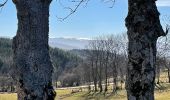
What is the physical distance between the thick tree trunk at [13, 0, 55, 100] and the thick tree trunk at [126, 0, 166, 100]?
191 cm

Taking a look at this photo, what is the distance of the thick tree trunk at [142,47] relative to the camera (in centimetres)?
849

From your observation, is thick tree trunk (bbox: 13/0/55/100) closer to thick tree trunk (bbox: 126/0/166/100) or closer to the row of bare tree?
thick tree trunk (bbox: 126/0/166/100)

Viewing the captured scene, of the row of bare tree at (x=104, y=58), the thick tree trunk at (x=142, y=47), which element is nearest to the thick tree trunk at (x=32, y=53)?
the thick tree trunk at (x=142, y=47)

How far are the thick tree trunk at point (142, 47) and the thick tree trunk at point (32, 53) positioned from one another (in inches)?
75.4

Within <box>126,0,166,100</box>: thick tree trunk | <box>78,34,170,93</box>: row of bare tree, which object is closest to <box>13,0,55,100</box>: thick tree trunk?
<box>126,0,166,100</box>: thick tree trunk

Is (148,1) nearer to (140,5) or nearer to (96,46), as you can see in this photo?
(140,5)

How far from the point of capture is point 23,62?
7.42 metres

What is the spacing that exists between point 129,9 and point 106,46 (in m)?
124

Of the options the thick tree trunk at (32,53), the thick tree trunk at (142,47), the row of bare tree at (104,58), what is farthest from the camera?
the row of bare tree at (104,58)

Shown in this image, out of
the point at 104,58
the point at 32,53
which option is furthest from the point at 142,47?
the point at 104,58

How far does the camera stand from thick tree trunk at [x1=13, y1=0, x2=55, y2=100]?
736 centimetres

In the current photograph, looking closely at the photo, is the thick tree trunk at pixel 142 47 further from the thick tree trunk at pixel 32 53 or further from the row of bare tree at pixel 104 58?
the row of bare tree at pixel 104 58

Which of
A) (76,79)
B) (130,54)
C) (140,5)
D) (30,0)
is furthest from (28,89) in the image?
(76,79)

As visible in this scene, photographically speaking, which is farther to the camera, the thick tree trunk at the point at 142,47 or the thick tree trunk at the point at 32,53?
the thick tree trunk at the point at 142,47
